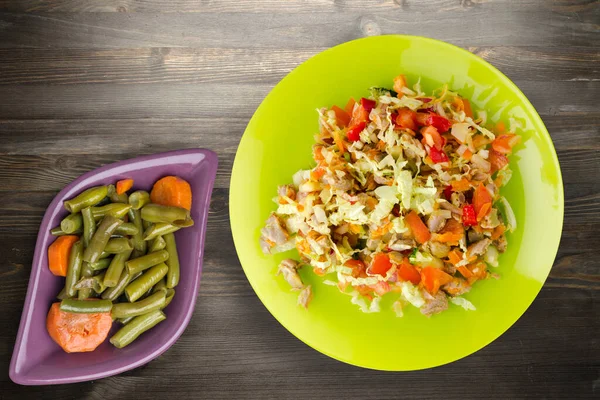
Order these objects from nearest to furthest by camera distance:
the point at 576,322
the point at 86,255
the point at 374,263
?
the point at 374,263, the point at 86,255, the point at 576,322

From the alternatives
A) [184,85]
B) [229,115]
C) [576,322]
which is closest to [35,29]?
[184,85]

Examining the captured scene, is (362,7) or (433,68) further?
(362,7)

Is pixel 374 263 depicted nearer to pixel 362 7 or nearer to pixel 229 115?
pixel 229 115

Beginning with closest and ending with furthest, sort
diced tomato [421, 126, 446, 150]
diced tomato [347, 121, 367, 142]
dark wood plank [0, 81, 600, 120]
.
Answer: diced tomato [421, 126, 446, 150]
diced tomato [347, 121, 367, 142]
dark wood plank [0, 81, 600, 120]

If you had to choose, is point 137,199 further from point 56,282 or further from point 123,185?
point 56,282

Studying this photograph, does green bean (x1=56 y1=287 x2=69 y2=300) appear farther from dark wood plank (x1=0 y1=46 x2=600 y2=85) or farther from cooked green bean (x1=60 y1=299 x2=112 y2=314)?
dark wood plank (x1=0 y1=46 x2=600 y2=85)

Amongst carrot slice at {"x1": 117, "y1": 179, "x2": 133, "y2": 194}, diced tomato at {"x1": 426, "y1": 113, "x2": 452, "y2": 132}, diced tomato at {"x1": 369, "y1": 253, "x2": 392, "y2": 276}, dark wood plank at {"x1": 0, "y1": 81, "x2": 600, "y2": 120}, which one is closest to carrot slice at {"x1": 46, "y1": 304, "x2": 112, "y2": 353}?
carrot slice at {"x1": 117, "y1": 179, "x2": 133, "y2": 194}
